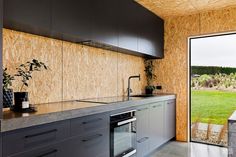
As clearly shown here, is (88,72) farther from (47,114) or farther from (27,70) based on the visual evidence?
(47,114)

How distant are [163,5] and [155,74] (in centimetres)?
163

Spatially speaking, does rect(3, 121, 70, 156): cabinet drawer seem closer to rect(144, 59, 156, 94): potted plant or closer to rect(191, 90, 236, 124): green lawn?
rect(144, 59, 156, 94): potted plant

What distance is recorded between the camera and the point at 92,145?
227 cm

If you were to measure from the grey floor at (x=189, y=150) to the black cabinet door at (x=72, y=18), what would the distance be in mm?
2459

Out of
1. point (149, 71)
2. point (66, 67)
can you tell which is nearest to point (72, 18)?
point (66, 67)

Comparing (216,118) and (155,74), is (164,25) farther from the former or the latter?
(216,118)

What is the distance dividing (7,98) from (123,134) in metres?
1.56

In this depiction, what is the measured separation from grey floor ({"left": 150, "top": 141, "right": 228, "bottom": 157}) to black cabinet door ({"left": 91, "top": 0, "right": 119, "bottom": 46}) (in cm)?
217

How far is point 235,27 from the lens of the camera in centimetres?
399

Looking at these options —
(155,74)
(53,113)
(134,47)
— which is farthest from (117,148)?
(155,74)

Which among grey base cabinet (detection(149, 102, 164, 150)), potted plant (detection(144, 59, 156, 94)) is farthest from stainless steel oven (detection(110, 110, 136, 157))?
potted plant (detection(144, 59, 156, 94))

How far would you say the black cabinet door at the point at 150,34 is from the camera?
12.6ft

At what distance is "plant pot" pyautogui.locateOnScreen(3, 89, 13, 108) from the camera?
1957mm

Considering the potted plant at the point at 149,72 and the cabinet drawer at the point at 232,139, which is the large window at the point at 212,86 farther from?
the cabinet drawer at the point at 232,139
